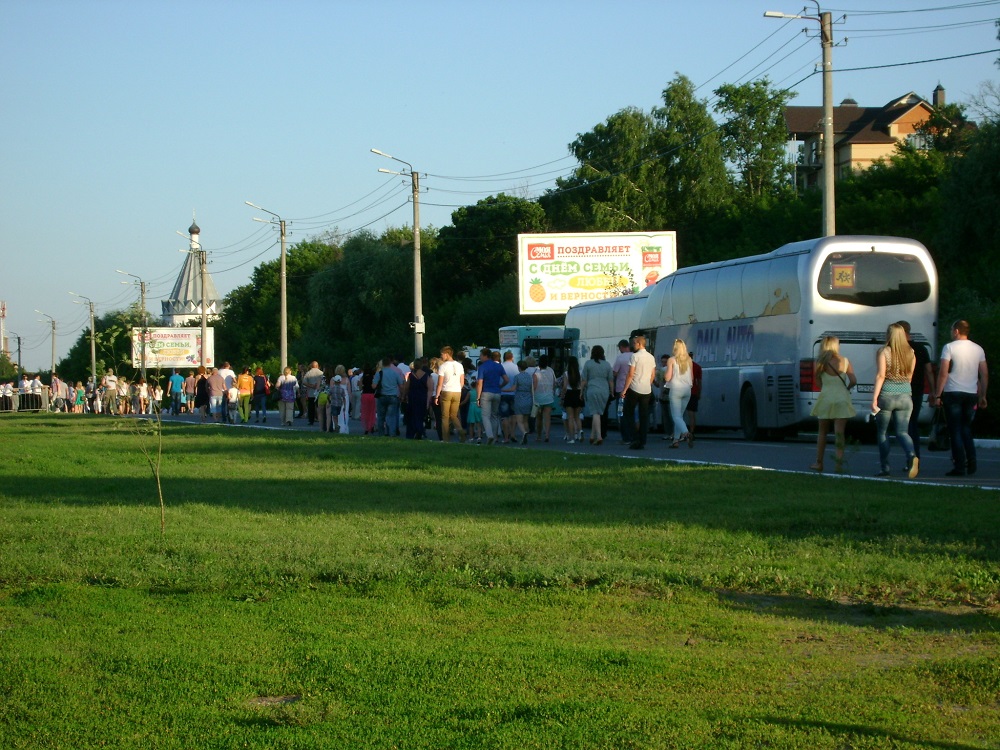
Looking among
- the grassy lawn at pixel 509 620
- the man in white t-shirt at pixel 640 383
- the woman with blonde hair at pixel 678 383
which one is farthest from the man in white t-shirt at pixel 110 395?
the grassy lawn at pixel 509 620

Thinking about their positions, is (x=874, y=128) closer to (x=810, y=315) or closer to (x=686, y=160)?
(x=686, y=160)

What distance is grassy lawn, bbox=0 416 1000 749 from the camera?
5031 mm

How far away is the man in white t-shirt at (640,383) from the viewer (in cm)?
2209

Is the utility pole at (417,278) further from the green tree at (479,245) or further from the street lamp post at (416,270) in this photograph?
the green tree at (479,245)

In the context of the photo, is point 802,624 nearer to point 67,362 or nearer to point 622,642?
point 622,642

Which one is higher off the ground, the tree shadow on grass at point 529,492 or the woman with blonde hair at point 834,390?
the woman with blonde hair at point 834,390

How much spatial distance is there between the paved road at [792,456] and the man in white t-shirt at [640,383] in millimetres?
319

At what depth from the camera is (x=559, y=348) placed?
42469 mm

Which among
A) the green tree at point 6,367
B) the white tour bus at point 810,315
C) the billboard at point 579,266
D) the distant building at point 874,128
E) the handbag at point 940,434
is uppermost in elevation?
the distant building at point 874,128

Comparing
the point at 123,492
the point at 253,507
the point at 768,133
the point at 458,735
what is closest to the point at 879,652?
the point at 458,735

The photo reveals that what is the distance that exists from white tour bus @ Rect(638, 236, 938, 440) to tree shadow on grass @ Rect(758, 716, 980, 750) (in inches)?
759

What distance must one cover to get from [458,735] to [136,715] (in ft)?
4.26

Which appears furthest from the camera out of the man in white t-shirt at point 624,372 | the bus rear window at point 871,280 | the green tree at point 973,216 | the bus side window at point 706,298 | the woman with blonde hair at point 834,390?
the green tree at point 973,216

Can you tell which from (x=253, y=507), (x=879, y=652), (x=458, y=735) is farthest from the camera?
(x=253, y=507)
